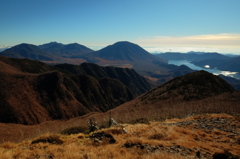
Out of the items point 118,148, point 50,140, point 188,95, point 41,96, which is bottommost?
point 41,96

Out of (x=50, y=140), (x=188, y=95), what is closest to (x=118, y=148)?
(x=50, y=140)

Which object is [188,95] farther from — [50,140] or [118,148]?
[50,140]

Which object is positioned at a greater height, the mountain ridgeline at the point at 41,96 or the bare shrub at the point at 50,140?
the bare shrub at the point at 50,140

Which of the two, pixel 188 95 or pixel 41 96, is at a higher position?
pixel 188 95

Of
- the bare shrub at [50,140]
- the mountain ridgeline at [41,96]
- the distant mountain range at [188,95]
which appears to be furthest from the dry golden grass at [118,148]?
the mountain ridgeline at [41,96]

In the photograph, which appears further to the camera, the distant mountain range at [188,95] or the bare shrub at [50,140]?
the distant mountain range at [188,95]

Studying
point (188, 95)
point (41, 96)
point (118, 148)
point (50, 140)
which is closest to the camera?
point (118, 148)

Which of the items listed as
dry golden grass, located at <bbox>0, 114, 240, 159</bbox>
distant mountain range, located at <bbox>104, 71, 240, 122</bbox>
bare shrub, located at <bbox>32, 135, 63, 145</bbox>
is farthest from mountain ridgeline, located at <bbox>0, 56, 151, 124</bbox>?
dry golden grass, located at <bbox>0, 114, 240, 159</bbox>

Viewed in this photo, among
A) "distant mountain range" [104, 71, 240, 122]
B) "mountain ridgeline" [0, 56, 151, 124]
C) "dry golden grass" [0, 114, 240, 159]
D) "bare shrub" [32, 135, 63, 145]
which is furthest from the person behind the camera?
"mountain ridgeline" [0, 56, 151, 124]

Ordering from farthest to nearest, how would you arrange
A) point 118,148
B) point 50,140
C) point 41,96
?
1. point 41,96
2. point 50,140
3. point 118,148

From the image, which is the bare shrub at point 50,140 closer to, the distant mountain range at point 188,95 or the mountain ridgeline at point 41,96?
the distant mountain range at point 188,95

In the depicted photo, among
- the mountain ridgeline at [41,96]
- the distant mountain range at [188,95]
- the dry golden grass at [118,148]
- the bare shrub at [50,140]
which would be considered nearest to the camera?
the dry golden grass at [118,148]

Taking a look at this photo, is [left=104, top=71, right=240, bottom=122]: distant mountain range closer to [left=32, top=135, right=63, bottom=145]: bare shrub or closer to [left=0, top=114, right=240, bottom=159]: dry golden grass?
[left=0, top=114, right=240, bottom=159]: dry golden grass

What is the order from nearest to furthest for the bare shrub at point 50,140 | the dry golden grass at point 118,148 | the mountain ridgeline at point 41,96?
the dry golden grass at point 118,148, the bare shrub at point 50,140, the mountain ridgeline at point 41,96
